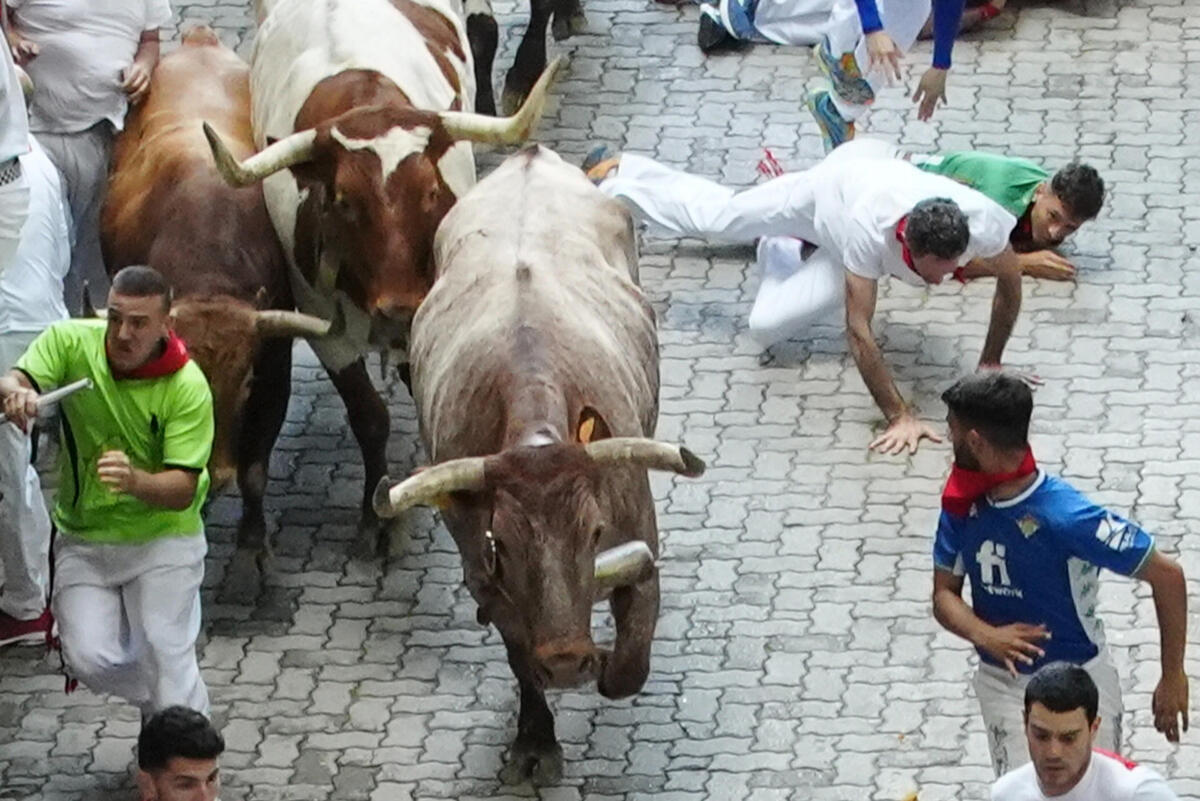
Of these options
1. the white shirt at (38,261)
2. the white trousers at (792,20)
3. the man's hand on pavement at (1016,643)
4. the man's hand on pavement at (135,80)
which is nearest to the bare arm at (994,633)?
the man's hand on pavement at (1016,643)

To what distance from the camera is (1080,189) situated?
1159 centimetres

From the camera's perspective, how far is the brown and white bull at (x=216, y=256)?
9.62 m

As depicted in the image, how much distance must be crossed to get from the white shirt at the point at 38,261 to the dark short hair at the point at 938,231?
3.40m

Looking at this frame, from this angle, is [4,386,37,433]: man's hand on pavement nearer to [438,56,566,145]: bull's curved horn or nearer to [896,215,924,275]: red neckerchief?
[438,56,566,145]: bull's curved horn

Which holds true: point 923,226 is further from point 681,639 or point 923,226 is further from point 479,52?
→ point 479,52

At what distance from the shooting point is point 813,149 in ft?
44.0

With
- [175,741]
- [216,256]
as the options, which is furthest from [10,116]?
[175,741]

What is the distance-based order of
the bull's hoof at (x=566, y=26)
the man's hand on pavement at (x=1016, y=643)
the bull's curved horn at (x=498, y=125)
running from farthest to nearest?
the bull's hoof at (x=566, y=26) < the bull's curved horn at (x=498, y=125) < the man's hand on pavement at (x=1016, y=643)

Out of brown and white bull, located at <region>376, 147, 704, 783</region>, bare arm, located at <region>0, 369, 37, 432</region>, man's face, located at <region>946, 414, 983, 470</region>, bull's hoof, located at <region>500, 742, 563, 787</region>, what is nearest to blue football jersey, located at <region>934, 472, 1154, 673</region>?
man's face, located at <region>946, 414, 983, 470</region>

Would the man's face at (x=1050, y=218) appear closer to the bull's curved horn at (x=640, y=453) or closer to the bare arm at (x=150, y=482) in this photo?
the bull's curved horn at (x=640, y=453)

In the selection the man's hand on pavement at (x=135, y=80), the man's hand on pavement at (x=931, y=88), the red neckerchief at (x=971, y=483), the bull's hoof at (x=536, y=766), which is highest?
the man's hand on pavement at (x=931, y=88)

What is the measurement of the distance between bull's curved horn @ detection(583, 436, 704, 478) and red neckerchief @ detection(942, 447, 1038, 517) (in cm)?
96

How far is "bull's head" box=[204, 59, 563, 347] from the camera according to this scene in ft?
32.9

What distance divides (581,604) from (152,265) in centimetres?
265
